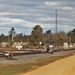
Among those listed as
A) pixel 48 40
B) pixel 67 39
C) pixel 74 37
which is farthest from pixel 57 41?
pixel 74 37

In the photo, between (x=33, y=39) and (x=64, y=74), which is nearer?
(x=64, y=74)

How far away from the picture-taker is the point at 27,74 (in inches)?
801

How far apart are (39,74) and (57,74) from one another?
3.69 feet

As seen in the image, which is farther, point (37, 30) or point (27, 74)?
point (37, 30)

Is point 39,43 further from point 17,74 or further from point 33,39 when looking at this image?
point 17,74

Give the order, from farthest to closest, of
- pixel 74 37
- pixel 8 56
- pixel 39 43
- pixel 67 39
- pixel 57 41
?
pixel 74 37
pixel 67 39
pixel 57 41
pixel 39 43
pixel 8 56

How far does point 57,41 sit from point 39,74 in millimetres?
106642

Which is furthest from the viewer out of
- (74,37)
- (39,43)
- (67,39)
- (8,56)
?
(74,37)

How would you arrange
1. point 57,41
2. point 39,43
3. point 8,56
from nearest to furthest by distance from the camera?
point 8,56 → point 39,43 → point 57,41

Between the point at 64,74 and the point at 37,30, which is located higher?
the point at 37,30

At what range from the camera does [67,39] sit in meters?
164

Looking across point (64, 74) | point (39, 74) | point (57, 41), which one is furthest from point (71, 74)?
point (57, 41)

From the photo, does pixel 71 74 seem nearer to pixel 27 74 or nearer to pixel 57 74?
pixel 57 74

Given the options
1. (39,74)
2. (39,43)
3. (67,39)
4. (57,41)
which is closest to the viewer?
(39,74)
